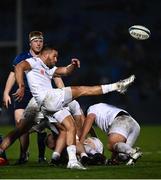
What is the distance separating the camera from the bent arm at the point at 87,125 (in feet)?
37.4

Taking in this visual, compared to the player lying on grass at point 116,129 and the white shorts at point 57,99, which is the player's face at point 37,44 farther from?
the white shorts at point 57,99

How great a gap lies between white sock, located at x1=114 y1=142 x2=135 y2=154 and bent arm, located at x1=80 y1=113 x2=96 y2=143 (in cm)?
44

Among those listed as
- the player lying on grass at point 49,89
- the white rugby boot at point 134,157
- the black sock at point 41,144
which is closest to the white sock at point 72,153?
the player lying on grass at point 49,89

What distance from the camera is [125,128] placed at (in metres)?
11.7

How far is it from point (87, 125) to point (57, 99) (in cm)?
82

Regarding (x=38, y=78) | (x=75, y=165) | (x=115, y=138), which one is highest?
(x=38, y=78)

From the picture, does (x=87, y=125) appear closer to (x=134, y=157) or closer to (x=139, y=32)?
(x=134, y=157)

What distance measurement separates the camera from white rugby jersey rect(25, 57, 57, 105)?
11.1 m

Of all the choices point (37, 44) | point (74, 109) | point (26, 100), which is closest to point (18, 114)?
point (26, 100)

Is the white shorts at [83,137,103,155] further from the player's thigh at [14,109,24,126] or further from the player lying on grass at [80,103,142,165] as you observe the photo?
the player's thigh at [14,109,24,126]

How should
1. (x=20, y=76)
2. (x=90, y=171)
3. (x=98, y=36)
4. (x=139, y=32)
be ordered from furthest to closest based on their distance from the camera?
1. (x=98, y=36)
2. (x=139, y=32)
3. (x=20, y=76)
4. (x=90, y=171)

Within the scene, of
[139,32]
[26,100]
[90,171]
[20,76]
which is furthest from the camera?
[26,100]

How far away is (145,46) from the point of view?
27922 mm

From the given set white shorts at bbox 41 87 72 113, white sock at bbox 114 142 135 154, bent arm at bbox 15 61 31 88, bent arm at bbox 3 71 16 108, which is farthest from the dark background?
white shorts at bbox 41 87 72 113
